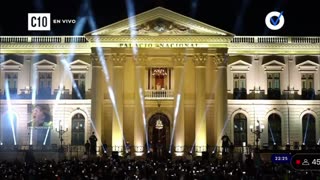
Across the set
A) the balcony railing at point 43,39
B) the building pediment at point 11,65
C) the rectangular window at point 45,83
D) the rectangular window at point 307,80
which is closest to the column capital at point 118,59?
the balcony railing at point 43,39

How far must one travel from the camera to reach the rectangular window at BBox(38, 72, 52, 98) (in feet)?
180

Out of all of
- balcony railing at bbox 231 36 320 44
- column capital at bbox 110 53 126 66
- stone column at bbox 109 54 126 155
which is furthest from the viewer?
balcony railing at bbox 231 36 320 44

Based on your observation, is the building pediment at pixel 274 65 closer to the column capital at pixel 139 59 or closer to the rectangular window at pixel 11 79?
the column capital at pixel 139 59

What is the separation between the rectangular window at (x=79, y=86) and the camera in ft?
179

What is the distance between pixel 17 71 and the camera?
54.8 meters

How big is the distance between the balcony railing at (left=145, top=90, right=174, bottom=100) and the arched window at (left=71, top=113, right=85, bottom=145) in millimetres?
7197

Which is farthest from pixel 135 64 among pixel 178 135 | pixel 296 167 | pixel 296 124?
pixel 296 167

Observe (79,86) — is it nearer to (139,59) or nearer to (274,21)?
(139,59)

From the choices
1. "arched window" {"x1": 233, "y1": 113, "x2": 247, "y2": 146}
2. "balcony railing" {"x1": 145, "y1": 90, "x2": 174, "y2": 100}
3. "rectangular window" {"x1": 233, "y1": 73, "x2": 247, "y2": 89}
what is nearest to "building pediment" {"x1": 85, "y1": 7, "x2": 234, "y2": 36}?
"rectangular window" {"x1": 233, "y1": 73, "x2": 247, "y2": 89}

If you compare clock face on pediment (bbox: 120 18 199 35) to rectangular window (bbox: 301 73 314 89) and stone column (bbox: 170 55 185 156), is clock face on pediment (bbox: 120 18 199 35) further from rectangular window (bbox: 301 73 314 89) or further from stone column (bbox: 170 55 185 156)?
rectangular window (bbox: 301 73 314 89)

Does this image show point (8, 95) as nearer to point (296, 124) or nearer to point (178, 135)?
point (178, 135)

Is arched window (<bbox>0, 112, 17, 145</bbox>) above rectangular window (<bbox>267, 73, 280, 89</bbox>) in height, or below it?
below

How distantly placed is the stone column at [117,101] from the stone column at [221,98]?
29.4ft

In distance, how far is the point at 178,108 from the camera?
50.7 m
